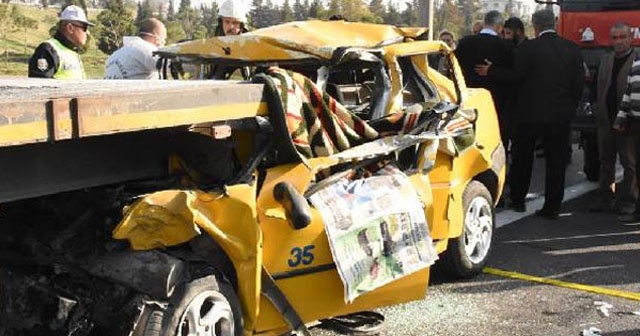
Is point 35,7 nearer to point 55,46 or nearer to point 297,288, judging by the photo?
point 55,46

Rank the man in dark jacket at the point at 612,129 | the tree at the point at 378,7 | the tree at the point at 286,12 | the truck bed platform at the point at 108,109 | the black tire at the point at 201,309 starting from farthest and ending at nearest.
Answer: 1. the tree at the point at 378,7
2. the tree at the point at 286,12
3. the man in dark jacket at the point at 612,129
4. the black tire at the point at 201,309
5. the truck bed platform at the point at 108,109

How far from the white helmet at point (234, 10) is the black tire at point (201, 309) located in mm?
3556

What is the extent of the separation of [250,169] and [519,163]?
4.69 meters

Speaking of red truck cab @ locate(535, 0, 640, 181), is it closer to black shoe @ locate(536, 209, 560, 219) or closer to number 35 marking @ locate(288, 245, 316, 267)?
black shoe @ locate(536, 209, 560, 219)

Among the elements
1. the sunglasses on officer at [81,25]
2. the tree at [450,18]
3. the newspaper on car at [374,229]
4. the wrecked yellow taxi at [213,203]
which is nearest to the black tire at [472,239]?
the wrecked yellow taxi at [213,203]

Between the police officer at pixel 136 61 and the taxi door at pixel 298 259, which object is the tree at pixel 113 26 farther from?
the taxi door at pixel 298 259

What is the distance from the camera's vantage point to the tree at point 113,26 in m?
28.5

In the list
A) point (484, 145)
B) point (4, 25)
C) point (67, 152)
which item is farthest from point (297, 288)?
point (4, 25)


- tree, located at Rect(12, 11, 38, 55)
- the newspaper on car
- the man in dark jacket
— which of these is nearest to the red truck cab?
the man in dark jacket

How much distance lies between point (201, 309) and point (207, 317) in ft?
0.21

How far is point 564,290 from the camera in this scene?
5.62 meters

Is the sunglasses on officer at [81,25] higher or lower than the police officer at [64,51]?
higher

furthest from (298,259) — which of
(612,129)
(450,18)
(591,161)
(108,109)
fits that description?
(450,18)

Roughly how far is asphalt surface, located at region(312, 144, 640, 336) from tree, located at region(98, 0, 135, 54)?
76.7ft
